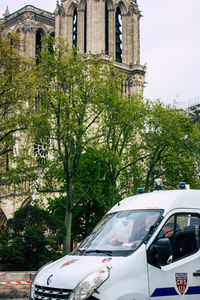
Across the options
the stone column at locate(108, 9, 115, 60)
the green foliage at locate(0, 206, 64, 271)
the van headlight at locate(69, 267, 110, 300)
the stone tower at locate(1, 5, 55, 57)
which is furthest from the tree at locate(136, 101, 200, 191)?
the stone tower at locate(1, 5, 55, 57)

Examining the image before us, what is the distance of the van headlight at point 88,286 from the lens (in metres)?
5.48

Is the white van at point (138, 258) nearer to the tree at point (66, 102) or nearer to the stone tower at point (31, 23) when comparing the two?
the tree at point (66, 102)

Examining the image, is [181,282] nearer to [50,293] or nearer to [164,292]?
[164,292]

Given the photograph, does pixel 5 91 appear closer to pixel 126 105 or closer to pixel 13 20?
pixel 126 105

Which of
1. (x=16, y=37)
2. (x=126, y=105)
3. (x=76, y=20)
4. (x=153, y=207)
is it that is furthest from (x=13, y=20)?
(x=153, y=207)

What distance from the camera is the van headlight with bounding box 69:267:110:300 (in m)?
5.48

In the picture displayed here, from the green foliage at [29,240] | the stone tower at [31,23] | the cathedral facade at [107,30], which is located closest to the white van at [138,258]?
the green foliage at [29,240]

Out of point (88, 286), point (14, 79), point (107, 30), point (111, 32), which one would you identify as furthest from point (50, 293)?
point (107, 30)

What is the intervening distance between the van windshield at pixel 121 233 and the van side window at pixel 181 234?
250 mm

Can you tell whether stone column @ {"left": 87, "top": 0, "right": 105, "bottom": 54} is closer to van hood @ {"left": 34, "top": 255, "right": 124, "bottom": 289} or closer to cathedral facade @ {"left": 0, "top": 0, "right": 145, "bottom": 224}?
cathedral facade @ {"left": 0, "top": 0, "right": 145, "bottom": 224}

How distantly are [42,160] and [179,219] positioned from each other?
2359 cm

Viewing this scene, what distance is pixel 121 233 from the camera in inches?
262

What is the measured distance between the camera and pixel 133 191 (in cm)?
3284

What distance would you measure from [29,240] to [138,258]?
36.4ft
